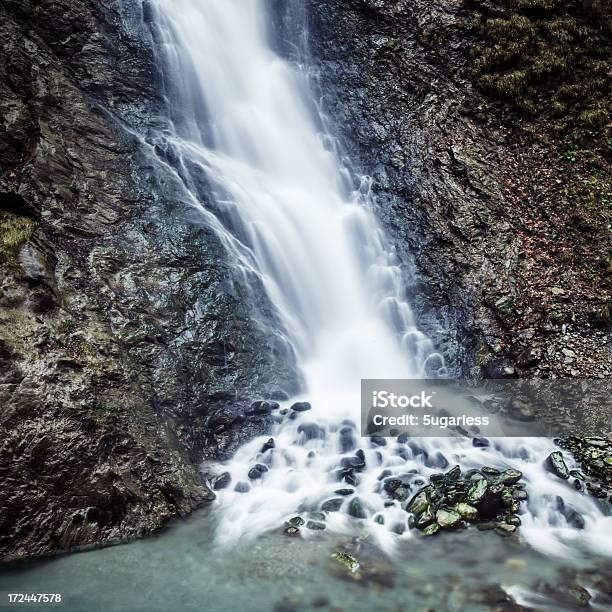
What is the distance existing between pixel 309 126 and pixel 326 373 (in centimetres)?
704

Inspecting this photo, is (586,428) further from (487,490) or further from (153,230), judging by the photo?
(153,230)

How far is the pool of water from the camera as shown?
440cm

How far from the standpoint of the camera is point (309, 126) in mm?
12453

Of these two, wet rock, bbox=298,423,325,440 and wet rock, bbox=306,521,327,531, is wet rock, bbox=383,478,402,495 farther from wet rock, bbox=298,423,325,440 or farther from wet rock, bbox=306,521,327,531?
wet rock, bbox=298,423,325,440

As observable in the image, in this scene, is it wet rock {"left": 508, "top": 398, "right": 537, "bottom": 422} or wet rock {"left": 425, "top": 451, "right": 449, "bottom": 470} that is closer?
wet rock {"left": 425, "top": 451, "right": 449, "bottom": 470}

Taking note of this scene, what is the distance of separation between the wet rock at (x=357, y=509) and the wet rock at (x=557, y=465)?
8.55 ft

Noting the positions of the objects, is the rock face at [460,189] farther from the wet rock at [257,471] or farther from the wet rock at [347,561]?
the wet rock at [347,561]

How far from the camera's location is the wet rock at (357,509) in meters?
5.81

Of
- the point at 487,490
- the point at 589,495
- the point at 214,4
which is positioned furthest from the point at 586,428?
the point at 214,4

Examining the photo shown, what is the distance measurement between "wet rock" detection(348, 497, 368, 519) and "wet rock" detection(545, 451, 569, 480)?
261cm

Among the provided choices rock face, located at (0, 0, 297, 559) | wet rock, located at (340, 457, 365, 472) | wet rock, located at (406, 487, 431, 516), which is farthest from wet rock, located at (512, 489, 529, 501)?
rock face, located at (0, 0, 297, 559)

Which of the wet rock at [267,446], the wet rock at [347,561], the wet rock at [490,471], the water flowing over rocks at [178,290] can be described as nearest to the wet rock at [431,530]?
the water flowing over rocks at [178,290]

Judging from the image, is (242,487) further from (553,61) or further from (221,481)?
(553,61)

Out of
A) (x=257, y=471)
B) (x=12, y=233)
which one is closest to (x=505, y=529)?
(x=257, y=471)
